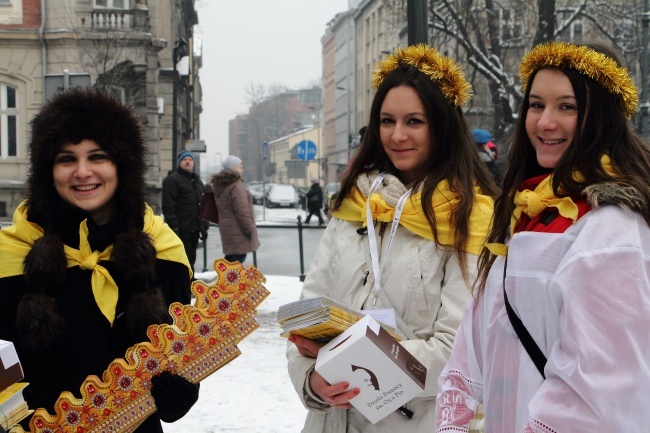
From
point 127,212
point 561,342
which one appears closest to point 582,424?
point 561,342

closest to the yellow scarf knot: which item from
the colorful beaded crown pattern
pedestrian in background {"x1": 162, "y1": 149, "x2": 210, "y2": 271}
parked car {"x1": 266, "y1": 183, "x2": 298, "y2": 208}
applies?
the colorful beaded crown pattern

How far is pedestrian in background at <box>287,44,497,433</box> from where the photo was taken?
2.93 meters

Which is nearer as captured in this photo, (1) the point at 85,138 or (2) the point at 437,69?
(1) the point at 85,138

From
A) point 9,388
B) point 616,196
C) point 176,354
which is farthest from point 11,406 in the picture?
point 616,196

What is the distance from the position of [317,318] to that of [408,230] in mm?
602

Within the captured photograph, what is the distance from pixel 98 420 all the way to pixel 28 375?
36 centimetres

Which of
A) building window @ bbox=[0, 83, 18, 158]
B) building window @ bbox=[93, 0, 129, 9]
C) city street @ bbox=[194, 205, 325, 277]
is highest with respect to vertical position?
building window @ bbox=[93, 0, 129, 9]

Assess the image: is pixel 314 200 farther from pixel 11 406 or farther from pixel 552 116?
pixel 552 116

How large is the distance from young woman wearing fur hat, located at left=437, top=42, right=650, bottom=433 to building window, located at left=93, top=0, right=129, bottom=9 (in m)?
27.7

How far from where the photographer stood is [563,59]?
89.0 inches

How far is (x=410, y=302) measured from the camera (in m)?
2.95

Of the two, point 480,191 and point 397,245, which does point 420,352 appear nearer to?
point 397,245

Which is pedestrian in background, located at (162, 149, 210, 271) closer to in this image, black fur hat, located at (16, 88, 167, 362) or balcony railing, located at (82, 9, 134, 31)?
black fur hat, located at (16, 88, 167, 362)

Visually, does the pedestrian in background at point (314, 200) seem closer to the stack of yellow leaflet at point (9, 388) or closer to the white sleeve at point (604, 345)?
the stack of yellow leaflet at point (9, 388)
